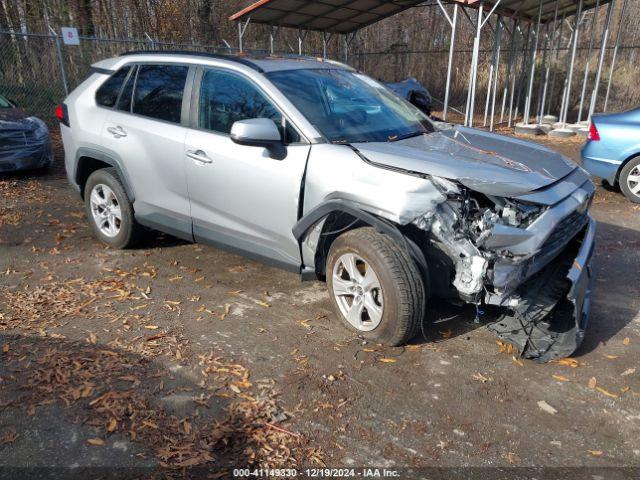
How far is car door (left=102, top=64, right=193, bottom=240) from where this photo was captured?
4340 millimetres

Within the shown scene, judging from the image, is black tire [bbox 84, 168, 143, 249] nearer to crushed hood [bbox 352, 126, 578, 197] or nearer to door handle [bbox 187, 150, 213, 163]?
door handle [bbox 187, 150, 213, 163]

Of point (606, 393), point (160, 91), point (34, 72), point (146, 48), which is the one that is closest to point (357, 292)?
point (606, 393)

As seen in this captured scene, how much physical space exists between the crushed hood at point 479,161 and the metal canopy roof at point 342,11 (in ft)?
32.2

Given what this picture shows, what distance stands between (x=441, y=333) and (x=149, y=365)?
2.05 metres

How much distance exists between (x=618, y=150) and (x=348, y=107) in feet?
16.1

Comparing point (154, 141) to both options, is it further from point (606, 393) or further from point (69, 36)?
point (69, 36)

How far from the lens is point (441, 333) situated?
377 centimetres

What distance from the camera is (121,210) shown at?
4.95 meters

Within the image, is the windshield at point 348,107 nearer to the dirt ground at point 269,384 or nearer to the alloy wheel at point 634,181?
the dirt ground at point 269,384

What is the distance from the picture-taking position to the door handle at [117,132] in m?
4.68

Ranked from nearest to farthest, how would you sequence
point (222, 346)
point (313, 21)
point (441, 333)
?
point (222, 346) < point (441, 333) < point (313, 21)

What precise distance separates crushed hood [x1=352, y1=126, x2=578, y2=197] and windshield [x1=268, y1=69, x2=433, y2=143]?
0.22m

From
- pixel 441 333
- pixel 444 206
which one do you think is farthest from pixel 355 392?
pixel 444 206

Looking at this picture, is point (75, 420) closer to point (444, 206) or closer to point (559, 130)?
point (444, 206)
